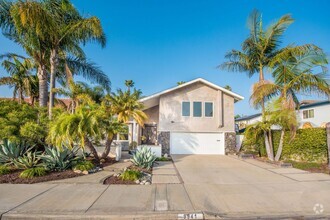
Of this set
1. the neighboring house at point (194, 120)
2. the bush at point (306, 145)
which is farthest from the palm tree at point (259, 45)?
the bush at point (306, 145)

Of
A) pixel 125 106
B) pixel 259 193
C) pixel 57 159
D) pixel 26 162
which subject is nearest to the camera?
pixel 259 193

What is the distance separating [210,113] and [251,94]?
4.56 m

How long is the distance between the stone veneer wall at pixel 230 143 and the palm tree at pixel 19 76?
16.8 metres

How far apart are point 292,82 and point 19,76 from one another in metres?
21.2

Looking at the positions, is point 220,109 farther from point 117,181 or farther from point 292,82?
point 117,181

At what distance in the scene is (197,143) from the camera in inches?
650

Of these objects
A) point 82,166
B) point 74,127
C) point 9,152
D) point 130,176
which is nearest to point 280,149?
point 130,176

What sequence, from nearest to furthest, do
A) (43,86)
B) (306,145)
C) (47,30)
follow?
(47,30) < (306,145) < (43,86)

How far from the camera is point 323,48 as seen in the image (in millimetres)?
11203

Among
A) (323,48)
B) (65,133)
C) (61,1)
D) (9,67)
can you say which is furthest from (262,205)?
(9,67)

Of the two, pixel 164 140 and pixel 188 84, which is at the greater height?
pixel 188 84

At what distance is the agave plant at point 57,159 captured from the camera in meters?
8.40

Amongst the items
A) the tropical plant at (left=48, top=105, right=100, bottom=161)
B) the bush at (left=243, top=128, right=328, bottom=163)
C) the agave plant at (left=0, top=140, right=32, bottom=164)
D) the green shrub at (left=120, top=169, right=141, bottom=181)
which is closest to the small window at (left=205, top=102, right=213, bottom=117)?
the bush at (left=243, top=128, right=328, bottom=163)

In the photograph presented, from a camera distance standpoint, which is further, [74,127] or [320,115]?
[320,115]
